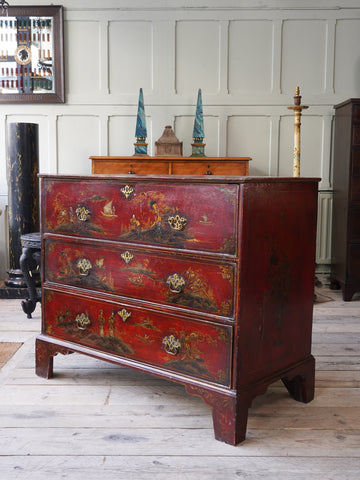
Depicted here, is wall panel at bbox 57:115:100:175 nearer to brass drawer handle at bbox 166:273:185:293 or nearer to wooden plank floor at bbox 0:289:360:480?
wooden plank floor at bbox 0:289:360:480

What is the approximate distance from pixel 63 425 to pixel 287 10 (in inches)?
177

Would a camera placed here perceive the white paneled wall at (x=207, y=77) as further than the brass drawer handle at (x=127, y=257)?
Yes

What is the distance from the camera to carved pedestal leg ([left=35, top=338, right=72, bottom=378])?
8.36ft

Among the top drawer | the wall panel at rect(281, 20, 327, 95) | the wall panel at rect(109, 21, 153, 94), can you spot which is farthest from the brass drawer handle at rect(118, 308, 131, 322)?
the wall panel at rect(281, 20, 327, 95)

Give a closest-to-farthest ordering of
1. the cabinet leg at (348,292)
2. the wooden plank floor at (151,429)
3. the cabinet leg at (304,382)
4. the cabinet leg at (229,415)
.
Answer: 1. the wooden plank floor at (151,429)
2. the cabinet leg at (229,415)
3. the cabinet leg at (304,382)
4. the cabinet leg at (348,292)

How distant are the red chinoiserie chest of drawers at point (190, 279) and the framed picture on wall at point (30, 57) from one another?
2887 millimetres

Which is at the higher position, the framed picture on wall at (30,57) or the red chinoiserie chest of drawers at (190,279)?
the framed picture on wall at (30,57)

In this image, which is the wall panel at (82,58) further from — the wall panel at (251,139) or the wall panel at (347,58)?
the wall panel at (347,58)

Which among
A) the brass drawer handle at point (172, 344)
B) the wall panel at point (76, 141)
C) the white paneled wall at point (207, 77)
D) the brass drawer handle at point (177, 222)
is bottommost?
the brass drawer handle at point (172, 344)

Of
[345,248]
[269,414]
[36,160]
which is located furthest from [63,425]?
[345,248]

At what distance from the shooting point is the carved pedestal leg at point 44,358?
8.36ft

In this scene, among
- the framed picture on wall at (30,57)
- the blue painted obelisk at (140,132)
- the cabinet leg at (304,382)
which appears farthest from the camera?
the framed picture on wall at (30,57)

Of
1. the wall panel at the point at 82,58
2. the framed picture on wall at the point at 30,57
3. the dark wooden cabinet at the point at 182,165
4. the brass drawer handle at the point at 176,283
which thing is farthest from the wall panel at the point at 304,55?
the brass drawer handle at the point at 176,283

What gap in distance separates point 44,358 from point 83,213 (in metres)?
0.82
